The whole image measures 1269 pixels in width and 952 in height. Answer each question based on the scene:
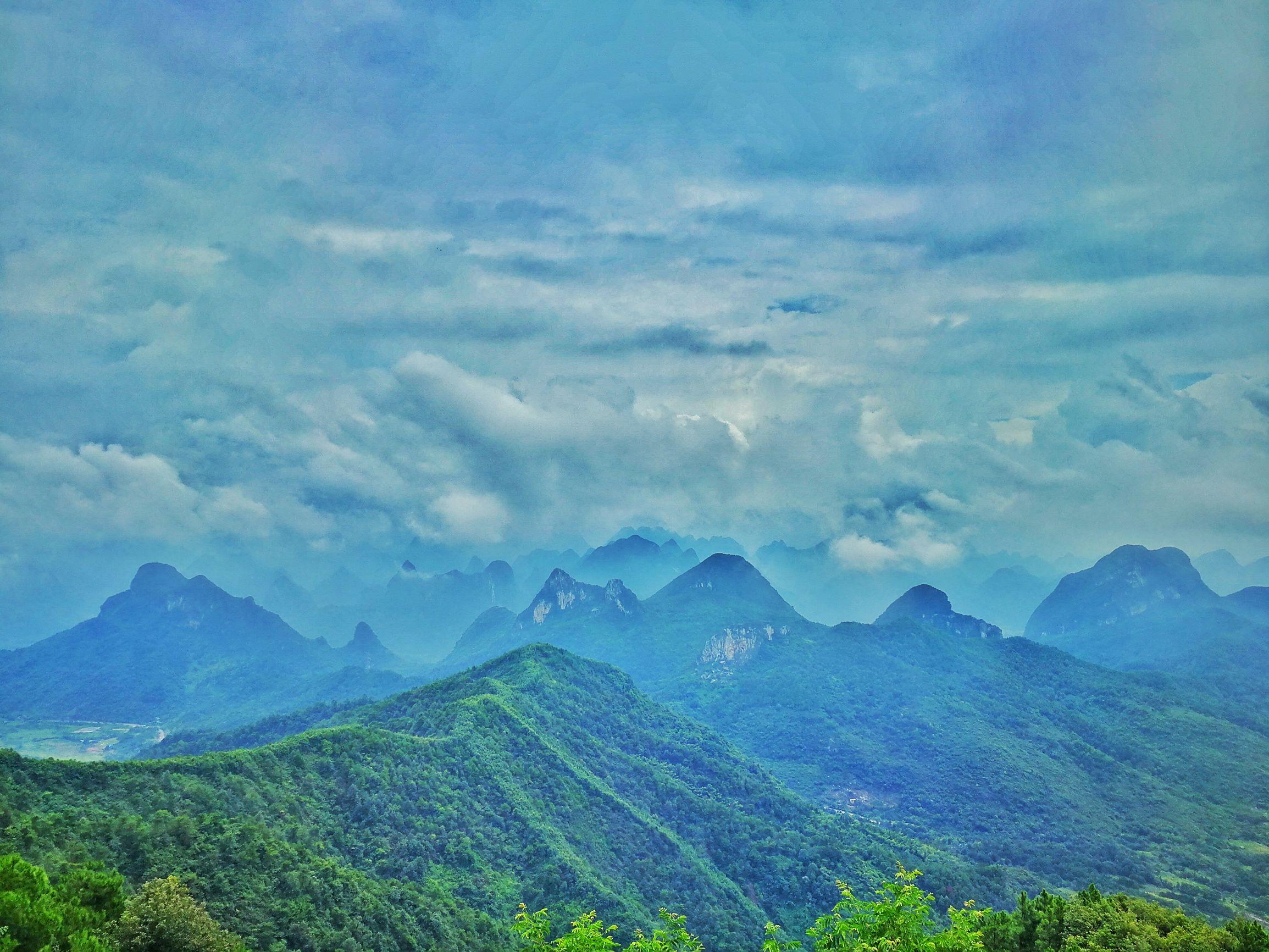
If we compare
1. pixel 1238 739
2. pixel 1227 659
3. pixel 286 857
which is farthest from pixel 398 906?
pixel 1227 659

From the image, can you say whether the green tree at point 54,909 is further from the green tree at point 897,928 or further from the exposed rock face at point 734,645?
the exposed rock face at point 734,645

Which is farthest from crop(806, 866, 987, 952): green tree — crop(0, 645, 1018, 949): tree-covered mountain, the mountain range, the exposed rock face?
the exposed rock face

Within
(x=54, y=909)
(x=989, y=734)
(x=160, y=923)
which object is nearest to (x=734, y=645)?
(x=989, y=734)

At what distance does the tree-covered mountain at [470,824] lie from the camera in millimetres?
40000

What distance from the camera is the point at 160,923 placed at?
939 inches

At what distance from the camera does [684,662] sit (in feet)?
641

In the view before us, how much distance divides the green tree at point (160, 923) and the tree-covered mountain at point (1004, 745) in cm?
9874

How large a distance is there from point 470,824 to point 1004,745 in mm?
108617

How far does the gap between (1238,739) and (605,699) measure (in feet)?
364

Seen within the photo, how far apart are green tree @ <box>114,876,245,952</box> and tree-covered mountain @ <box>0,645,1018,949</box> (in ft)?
42.1

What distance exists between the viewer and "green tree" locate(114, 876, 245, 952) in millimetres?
23422

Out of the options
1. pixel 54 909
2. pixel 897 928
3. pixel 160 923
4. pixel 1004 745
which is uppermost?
pixel 54 909

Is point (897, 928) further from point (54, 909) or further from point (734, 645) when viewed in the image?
point (734, 645)

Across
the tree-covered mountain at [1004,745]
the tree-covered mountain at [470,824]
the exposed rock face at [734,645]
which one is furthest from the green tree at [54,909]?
the exposed rock face at [734,645]
